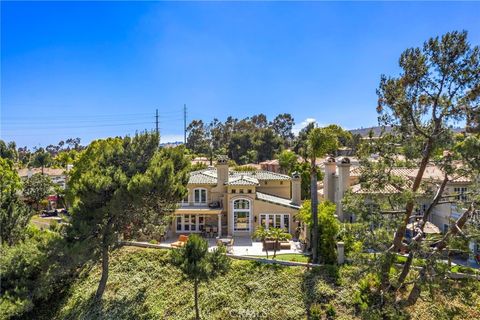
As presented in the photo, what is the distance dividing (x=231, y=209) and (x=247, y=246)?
3.93 metres

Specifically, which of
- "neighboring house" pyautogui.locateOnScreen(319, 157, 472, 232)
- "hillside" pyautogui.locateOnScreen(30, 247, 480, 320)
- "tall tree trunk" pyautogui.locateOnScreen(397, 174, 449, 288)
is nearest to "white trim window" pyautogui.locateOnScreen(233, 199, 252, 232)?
"hillside" pyautogui.locateOnScreen(30, 247, 480, 320)

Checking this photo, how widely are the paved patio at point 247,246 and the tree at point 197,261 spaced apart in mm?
5276

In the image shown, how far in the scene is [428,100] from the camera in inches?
585

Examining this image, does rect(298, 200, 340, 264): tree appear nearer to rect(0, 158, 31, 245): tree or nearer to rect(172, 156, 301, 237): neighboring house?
rect(172, 156, 301, 237): neighboring house

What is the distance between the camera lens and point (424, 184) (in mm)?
16484

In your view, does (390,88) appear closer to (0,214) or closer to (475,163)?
(475,163)

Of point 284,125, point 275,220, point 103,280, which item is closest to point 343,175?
point 275,220

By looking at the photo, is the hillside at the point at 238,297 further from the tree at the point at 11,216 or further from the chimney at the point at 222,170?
the chimney at the point at 222,170

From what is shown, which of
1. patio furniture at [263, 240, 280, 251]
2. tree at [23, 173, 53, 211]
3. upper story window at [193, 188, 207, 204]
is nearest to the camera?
patio furniture at [263, 240, 280, 251]

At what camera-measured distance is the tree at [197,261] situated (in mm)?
15587

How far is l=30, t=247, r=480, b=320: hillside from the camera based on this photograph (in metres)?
16.3

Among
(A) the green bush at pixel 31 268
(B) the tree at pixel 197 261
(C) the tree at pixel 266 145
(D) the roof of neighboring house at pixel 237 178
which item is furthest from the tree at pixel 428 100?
(C) the tree at pixel 266 145

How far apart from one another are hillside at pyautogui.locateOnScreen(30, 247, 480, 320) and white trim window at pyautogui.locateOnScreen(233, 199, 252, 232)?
6.97 metres

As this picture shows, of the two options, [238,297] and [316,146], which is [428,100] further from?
[238,297]
